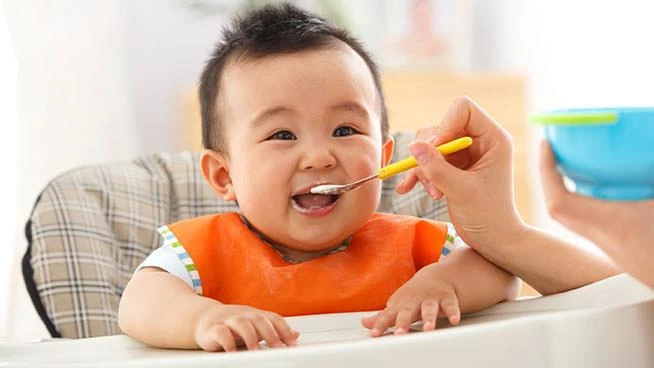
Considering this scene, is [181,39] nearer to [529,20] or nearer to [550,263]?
[529,20]

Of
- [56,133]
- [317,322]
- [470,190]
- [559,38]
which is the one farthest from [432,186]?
[559,38]

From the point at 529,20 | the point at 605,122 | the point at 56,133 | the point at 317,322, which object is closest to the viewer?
the point at 605,122

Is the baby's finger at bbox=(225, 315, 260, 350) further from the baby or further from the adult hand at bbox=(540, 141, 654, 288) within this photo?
the adult hand at bbox=(540, 141, 654, 288)

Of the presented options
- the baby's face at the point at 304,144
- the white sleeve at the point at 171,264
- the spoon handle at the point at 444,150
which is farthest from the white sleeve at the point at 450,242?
the white sleeve at the point at 171,264

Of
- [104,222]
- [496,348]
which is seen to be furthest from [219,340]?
[104,222]

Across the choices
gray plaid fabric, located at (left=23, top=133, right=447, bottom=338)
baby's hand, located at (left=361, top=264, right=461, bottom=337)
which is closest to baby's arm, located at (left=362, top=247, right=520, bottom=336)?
baby's hand, located at (left=361, top=264, right=461, bottom=337)

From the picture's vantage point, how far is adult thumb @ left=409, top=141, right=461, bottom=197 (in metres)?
1.03

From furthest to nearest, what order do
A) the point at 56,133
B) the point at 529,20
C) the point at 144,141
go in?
the point at 529,20 < the point at 144,141 < the point at 56,133

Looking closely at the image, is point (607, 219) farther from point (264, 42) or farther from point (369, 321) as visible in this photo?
point (264, 42)

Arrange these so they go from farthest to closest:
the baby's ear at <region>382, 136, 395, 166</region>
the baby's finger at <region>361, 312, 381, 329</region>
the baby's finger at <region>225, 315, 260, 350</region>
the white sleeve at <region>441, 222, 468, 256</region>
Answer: the baby's ear at <region>382, 136, 395, 166</region> → the white sleeve at <region>441, 222, 468, 256</region> → the baby's finger at <region>361, 312, 381, 329</region> → the baby's finger at <region>225, 315, 260, 350</region>

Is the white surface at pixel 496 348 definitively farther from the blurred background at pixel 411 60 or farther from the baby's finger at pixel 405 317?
the blurred background at pixel 411 60

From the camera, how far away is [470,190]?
1.09 m

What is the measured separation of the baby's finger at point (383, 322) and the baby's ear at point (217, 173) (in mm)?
383

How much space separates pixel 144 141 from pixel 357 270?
261cm
